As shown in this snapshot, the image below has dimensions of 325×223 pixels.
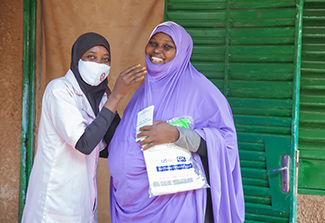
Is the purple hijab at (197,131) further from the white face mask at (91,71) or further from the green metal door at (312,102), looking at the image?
the green metal door at (312,102)

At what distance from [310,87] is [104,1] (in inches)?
71.1

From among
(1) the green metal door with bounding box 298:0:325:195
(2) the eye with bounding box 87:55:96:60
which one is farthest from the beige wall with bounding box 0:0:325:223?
(2) the eye with bounding box 87:55:96:60

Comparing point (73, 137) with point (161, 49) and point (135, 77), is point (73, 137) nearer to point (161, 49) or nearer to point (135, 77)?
point (135, 77)

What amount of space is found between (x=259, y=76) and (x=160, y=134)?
3.47 ft

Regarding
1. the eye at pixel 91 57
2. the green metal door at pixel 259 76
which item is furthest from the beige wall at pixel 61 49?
the eye at pixel 91 57

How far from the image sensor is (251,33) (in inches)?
107

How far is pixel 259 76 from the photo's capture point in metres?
2.68

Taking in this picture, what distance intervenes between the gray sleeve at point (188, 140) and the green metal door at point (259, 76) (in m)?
0.82

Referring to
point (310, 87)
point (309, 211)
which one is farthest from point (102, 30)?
point (309, 211)

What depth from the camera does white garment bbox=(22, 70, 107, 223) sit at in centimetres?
208

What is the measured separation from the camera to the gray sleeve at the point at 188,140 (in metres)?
1.96

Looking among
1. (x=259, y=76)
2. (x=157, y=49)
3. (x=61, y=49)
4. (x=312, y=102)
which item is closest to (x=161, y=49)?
(x=157, y=49)

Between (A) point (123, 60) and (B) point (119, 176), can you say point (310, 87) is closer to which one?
(A) point (123, 60)

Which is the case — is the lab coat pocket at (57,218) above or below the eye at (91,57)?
below
